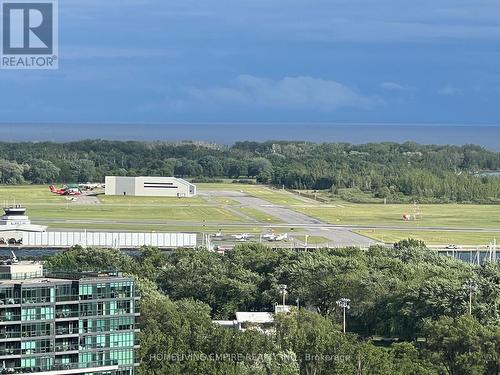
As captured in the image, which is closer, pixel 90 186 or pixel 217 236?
pixel 217 236

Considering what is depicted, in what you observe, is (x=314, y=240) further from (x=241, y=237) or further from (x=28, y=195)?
(x=28, y=195)

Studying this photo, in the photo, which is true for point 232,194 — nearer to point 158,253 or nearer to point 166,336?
point 158,253

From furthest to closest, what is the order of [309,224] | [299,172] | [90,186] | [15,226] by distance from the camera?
[299,172], [90,186], [309,224], [15,226]

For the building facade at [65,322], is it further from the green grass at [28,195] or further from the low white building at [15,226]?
the green grass at [28,195]

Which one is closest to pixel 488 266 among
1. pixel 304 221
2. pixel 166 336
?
pixel 166 336

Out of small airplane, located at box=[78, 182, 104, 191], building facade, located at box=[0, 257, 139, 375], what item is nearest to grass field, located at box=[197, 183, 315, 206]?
small airplane, located at box=[78, 182, 104, 191]

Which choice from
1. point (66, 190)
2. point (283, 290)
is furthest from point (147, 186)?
point (283, 290)
